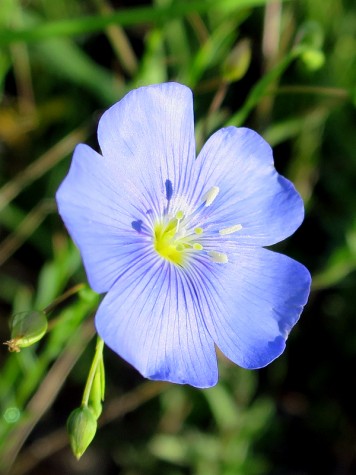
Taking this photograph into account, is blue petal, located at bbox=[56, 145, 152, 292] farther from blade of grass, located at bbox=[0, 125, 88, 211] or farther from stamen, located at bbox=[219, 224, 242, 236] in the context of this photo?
blade of grass, located at bbox=[0, 125, 88, 211]

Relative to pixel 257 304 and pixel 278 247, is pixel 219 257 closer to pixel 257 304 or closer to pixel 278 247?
pixel 257 304

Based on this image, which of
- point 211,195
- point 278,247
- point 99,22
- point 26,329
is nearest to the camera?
point 26,329

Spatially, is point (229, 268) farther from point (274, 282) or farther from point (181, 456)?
point (181, 456)

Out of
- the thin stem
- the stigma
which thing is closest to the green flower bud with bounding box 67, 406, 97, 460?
the thin stem

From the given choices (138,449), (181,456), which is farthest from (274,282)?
(138,449)

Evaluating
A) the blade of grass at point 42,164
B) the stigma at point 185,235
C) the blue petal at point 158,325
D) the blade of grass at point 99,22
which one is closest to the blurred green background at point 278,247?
the blade of grass at point 42,164

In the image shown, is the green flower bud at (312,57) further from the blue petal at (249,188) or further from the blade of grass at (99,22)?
the blue petal at (249,188)

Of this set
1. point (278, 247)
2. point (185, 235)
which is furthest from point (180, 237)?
point (278, 247)
